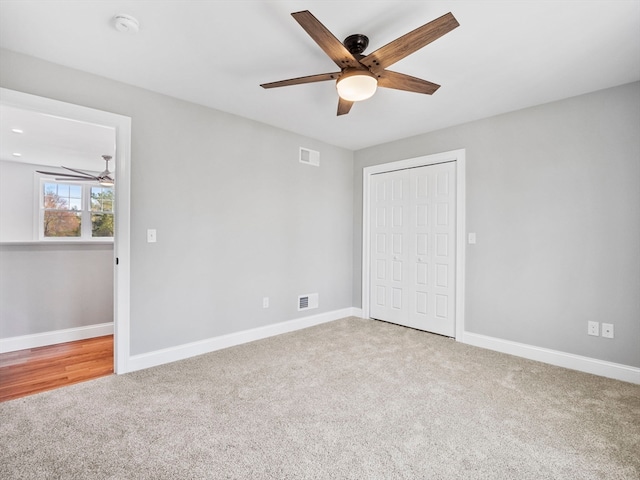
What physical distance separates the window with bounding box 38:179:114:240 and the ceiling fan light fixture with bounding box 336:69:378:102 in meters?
4.78

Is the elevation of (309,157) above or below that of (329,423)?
above

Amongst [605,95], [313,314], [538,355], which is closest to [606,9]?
[605,95]

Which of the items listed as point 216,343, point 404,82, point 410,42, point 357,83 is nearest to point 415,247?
point 404,82

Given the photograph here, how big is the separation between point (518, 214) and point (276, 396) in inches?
115

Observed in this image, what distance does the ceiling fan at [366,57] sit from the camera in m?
1.64

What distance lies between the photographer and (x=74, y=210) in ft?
17.6

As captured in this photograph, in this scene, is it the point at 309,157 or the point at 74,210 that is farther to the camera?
the point at 74,210

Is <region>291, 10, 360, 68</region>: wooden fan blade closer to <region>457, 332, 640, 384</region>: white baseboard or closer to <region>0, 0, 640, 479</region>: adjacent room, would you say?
<region>0, 0, 640, 479</region>: adjacent room

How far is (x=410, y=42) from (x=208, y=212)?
2.39 m

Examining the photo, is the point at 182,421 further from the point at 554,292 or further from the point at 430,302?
the point at 554,292


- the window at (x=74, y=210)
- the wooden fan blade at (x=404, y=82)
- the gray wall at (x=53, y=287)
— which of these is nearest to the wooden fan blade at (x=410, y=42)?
the wooden fan blade at (x=404, y=82)

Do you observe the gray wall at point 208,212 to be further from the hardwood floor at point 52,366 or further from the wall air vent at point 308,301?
the hardwood floor at point 52,366

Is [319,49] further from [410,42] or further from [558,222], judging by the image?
[558,222]

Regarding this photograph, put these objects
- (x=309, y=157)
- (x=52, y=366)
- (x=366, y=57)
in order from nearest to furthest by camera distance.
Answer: (x=366, y=57)
(x=52, y=366)
(x=309, y=157)
